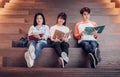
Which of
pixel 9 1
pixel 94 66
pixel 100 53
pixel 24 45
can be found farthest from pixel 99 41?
pixel 9 1

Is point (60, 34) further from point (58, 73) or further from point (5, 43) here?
point (5, 43)

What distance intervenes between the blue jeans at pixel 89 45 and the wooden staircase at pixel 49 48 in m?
0.07

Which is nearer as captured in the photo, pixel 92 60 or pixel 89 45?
pixel 92 60

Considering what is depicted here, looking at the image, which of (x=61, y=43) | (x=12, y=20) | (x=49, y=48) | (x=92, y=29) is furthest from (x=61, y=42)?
(x=12, y=20)

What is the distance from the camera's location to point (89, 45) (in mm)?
3350

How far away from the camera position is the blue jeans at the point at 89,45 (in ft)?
10.8

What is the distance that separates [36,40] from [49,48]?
161 millimetres

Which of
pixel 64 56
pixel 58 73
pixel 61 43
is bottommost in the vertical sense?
pixel 58 73

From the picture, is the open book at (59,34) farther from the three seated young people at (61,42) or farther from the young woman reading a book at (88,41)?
the young woman reading a book at (88,41)

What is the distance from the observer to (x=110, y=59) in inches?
135

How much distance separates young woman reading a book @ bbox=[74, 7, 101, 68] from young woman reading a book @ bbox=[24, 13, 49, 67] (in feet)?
1.18

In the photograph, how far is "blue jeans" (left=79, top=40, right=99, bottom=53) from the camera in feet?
10.8

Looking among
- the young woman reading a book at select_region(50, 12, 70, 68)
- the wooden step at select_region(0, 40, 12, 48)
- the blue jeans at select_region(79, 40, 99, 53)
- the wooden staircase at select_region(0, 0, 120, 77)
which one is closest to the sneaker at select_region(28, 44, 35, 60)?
the wooden staircase at select_region(0, 0, 120, 77)

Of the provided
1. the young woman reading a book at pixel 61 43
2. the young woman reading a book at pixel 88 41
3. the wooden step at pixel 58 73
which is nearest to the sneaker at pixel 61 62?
the young woman reading a book at pixel 61 43
